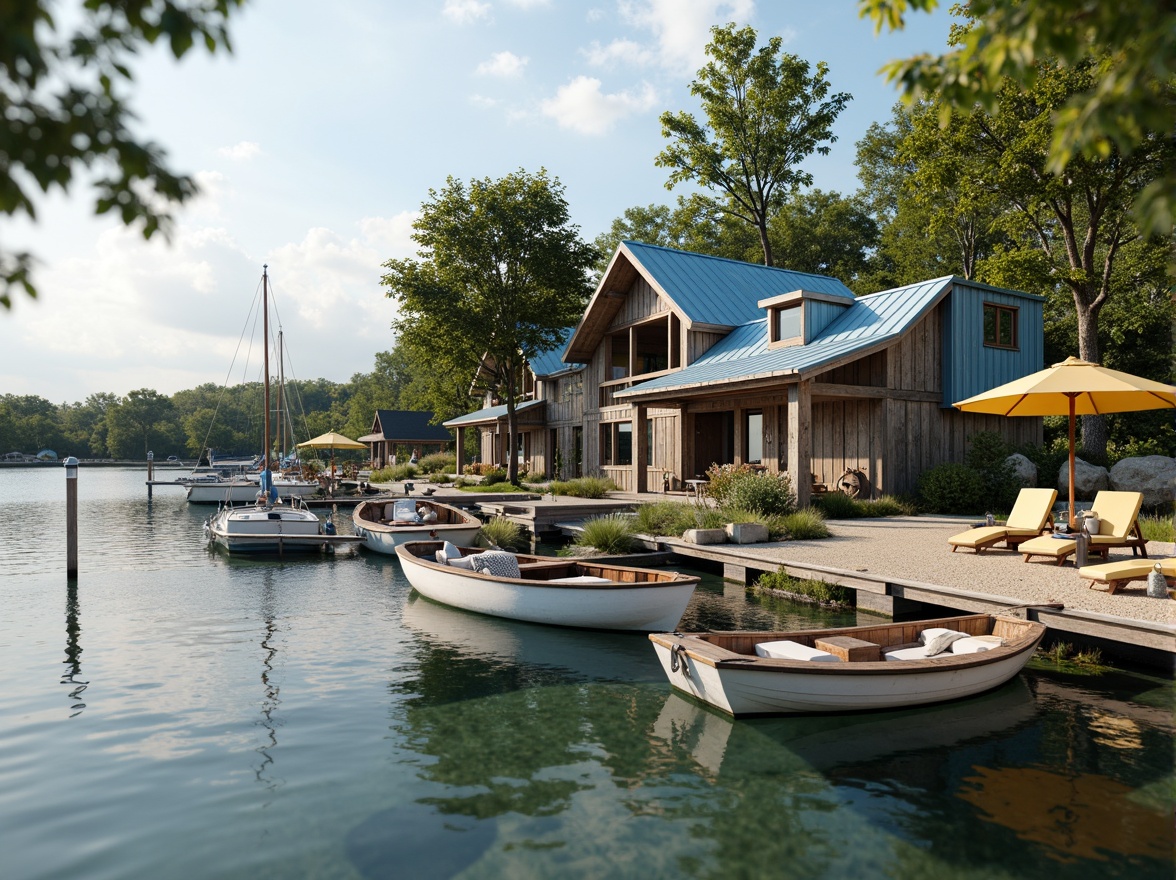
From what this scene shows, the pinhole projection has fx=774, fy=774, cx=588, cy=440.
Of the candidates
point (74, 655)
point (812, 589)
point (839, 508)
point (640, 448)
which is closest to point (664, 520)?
point (839, 508)

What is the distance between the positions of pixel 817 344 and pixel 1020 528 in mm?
8335

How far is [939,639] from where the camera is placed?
7.59 meters

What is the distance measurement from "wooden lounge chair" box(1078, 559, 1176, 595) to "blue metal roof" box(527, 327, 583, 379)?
A: 988 inches

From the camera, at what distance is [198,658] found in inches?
370

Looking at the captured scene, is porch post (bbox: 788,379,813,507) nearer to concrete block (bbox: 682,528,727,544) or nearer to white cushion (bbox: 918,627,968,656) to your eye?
concrete block (bbox: 682,528,727,544)

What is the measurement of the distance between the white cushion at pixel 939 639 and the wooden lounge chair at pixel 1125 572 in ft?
7.99

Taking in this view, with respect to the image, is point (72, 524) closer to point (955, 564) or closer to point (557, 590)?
point (557, 590)

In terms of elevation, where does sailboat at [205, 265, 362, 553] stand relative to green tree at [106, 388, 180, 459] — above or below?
below

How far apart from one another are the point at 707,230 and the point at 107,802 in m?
40.7

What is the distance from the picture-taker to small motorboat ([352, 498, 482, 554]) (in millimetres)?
16578

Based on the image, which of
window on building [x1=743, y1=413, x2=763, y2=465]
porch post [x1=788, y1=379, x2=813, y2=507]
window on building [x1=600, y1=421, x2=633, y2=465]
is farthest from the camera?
window on building [x1=600, y1=421, x2=633, y2=465]

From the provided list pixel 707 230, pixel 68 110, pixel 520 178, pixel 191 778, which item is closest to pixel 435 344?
pixel 520 178

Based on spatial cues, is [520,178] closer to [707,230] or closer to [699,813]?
[707,230]

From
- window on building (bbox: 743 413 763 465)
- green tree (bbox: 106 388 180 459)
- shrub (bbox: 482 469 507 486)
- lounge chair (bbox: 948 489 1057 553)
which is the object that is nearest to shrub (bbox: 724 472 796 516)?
lounge chair (bbox: 948 489 1057 553)
